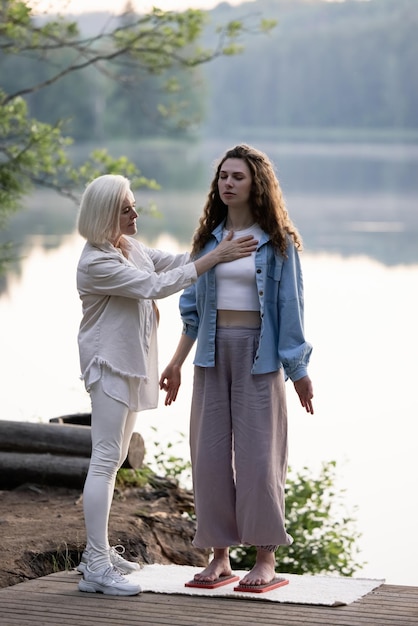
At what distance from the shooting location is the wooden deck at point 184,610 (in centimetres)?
476

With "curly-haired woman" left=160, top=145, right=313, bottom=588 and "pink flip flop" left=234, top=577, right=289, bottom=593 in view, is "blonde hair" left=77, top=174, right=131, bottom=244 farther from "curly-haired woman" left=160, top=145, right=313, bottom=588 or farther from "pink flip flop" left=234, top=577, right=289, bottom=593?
"pink flip flop" left=234, top=577, right=289, bottom=593

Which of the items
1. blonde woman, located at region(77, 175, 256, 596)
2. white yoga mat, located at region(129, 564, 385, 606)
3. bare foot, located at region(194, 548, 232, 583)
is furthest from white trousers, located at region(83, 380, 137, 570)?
bare foot, located at region(194, 548, 232, 583)

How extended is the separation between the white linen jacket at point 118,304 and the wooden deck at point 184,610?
0.86 metres

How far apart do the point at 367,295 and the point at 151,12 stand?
8858 mm

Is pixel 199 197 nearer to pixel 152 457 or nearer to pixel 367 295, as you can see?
pixel 367 295

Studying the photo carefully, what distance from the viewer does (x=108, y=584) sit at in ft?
16.9

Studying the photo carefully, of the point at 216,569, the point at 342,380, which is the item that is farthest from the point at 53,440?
the point at 342,380

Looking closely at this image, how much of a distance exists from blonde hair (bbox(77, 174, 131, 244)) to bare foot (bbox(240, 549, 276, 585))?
4.57 ft

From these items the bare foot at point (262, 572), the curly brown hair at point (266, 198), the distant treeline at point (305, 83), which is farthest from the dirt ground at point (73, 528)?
the distant treeline at point (305, 83)

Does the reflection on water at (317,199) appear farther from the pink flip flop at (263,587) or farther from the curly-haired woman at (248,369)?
the pink flip flop at (263,587)

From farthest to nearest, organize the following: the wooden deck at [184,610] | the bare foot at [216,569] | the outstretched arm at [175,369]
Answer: the outstretched arm at [175,369], the bare foot at [216,569], the wooden deck at [184,610]

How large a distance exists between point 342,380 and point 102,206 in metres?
7.84

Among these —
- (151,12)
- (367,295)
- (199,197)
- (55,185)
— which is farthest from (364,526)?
(199,197)

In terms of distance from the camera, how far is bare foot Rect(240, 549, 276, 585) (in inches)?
203
